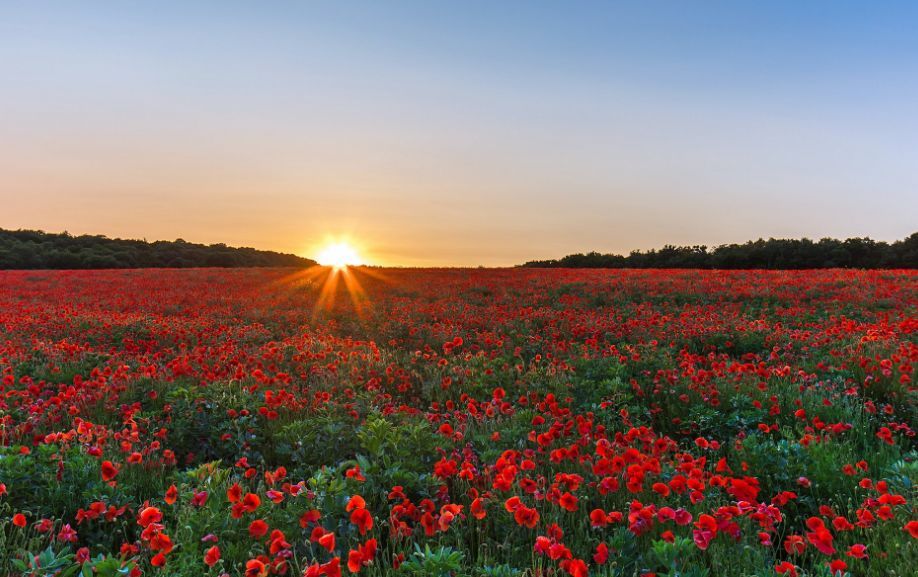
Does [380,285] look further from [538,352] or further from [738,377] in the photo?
[738,377]

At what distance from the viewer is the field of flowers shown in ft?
9.97

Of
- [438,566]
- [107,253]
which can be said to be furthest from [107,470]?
[107,253]

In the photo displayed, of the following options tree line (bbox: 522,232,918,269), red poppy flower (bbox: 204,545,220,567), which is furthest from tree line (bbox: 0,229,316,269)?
red poppy flower (bbox: 204,545,220,567)

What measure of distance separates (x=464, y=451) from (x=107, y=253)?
184ft

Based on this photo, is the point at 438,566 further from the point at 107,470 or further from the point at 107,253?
the point at 107,253

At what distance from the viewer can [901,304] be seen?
44.7 ft

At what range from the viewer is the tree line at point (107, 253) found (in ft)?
151

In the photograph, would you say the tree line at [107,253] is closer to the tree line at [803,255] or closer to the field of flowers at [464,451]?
the tree line at [803,255]

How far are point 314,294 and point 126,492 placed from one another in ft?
54.3

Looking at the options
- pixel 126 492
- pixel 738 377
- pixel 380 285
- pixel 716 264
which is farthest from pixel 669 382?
pixel 716 264

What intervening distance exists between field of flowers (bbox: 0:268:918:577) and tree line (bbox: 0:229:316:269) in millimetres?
40739

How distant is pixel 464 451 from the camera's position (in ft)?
14.7

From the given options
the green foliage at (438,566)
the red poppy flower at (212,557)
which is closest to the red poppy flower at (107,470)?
the red poppy flower at (212,557)

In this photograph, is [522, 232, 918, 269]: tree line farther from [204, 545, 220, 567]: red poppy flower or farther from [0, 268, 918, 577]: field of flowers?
[204, 545, 220, 567]: red poppy flower
